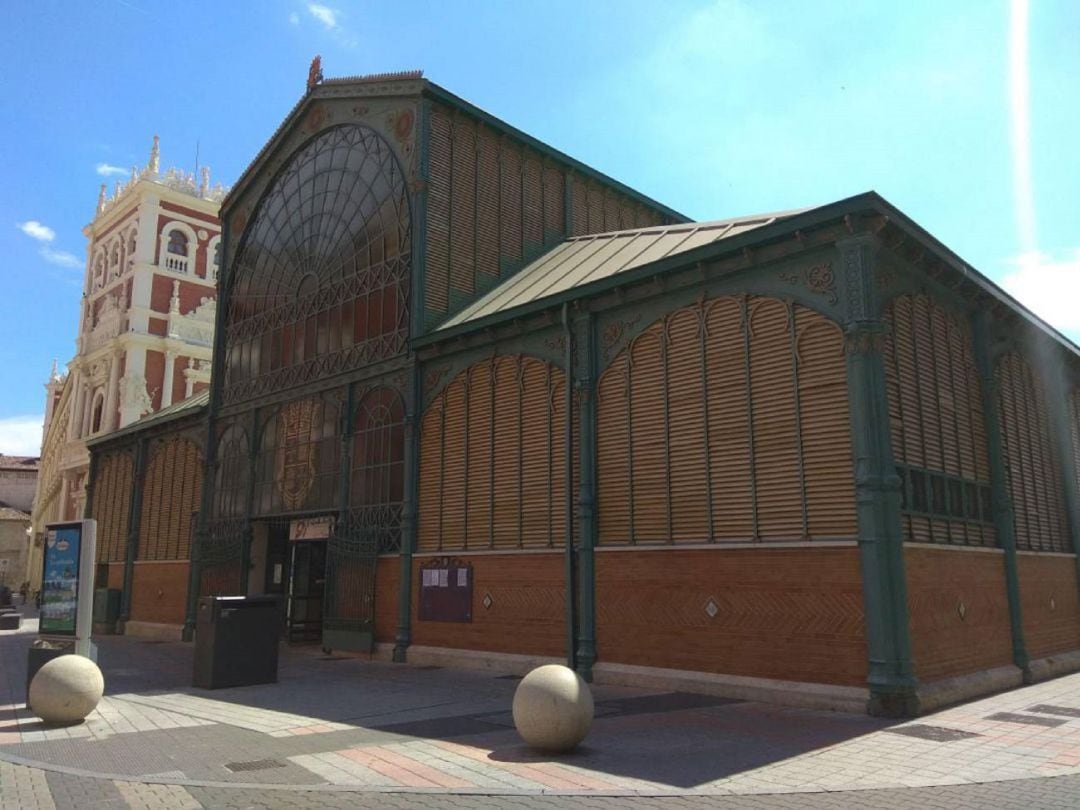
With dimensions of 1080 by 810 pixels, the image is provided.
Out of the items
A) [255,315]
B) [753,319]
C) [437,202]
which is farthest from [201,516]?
[753,319]

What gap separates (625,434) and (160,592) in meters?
20.2

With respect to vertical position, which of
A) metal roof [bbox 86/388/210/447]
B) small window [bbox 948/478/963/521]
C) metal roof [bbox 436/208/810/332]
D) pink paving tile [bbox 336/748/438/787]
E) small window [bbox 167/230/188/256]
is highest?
small window [bbox 167/230/188/256]

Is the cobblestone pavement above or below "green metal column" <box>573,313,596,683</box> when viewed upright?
below

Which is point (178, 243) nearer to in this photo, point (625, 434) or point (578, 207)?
point (578, 207)

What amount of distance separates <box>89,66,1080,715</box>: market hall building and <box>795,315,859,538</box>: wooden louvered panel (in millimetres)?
39

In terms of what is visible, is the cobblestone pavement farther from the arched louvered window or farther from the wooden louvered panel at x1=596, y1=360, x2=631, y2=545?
the arched louvered window

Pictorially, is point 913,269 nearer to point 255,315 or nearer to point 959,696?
point 959,696

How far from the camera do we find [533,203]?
21984 millimetres

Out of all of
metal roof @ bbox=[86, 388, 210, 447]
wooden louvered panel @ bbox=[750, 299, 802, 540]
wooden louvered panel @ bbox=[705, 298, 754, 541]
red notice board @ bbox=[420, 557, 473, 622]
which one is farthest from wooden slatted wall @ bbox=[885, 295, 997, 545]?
metal roof @ bbox=[86, 388, 210, 447]

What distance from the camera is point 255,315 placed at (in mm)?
25078

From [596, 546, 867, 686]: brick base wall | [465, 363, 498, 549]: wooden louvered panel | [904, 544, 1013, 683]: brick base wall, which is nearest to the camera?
[596, 546, 867, 686]: brick base wall

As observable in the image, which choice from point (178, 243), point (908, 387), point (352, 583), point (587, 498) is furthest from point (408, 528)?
point (178, 243)

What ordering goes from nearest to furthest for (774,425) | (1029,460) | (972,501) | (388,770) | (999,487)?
(388,770) < (774,425) < (972,501) < (999,487) < (1029,460)

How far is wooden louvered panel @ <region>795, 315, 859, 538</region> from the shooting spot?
35.8ft
